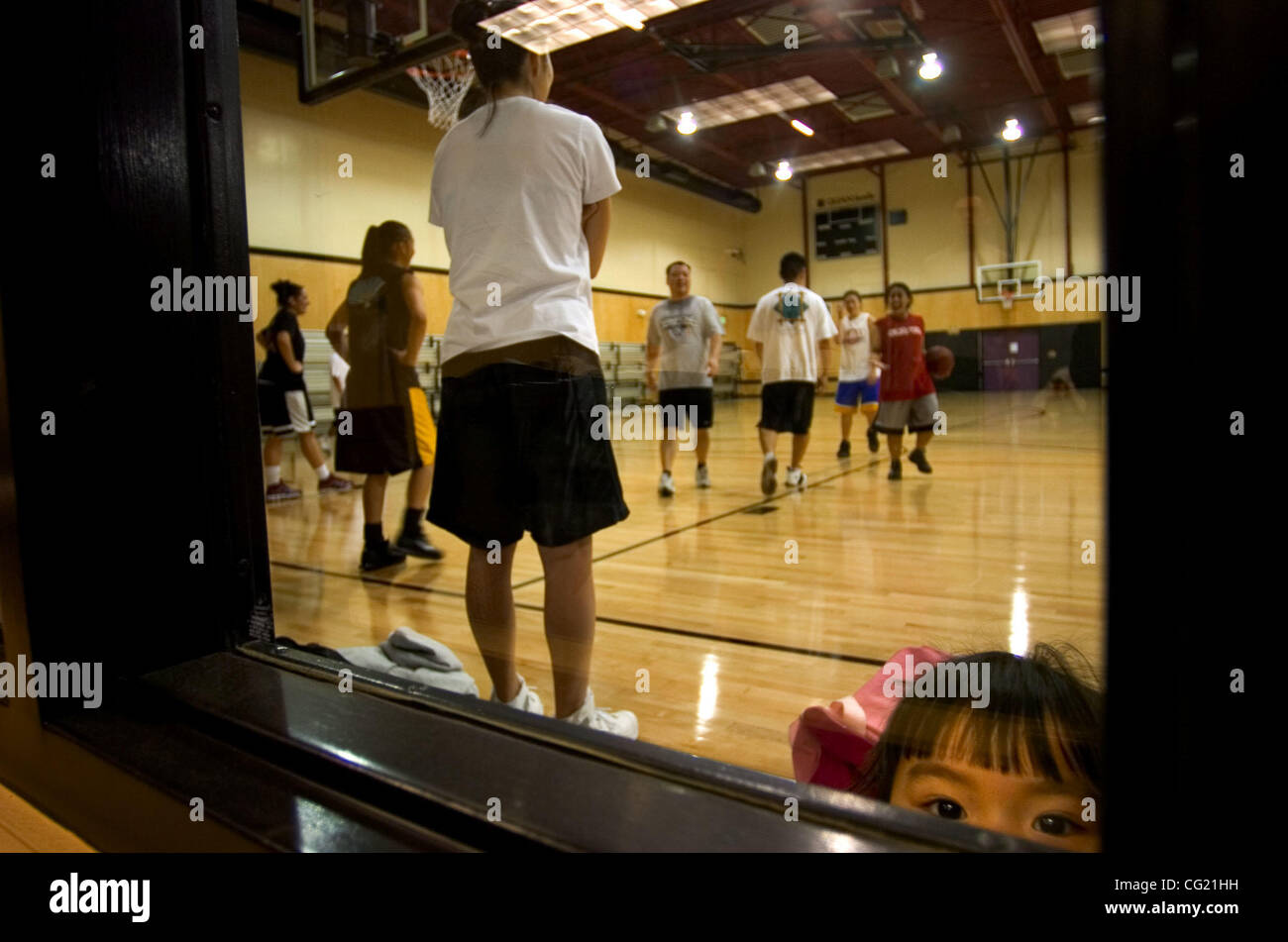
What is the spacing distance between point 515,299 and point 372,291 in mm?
1799

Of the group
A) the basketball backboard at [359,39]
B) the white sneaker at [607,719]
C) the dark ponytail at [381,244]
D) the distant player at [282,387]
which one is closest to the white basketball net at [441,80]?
the basketball backboard at [359,39]

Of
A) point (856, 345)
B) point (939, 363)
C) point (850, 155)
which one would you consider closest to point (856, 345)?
point (856, 345)

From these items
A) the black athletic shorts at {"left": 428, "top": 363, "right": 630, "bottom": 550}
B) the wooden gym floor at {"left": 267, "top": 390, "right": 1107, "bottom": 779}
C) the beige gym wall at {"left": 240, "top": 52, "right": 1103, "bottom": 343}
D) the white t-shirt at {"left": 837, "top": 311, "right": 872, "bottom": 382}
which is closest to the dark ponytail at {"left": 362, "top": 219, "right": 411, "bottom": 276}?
the beige gym wall at {"left": 240, "top": 52, "right": 1103, "bottom": 343}

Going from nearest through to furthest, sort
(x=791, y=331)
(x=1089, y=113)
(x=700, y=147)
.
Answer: (x=1089, y=113) < (x=700, y=147) < (x=791, y=331)

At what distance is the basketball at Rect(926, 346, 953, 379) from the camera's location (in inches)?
183

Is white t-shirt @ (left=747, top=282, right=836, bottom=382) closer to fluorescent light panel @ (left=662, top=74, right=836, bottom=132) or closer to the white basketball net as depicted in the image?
fluorescent light panel @ (left=662, top=74, right=836, bottom=132)

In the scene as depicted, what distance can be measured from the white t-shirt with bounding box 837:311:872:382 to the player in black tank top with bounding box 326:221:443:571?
98.8 inches

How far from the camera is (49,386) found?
86cm

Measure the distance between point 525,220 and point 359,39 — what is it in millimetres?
3138

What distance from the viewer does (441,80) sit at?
395 cm

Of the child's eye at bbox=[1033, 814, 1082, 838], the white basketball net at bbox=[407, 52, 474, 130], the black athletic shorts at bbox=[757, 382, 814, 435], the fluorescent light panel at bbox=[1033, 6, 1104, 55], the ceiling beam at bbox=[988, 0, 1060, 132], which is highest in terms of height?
the white basketball net at bbox=[407, 52, 474, 130]

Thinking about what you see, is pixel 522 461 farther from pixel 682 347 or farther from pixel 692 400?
pixel 692 400

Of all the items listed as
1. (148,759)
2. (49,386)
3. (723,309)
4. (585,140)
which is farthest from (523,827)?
(723,309)

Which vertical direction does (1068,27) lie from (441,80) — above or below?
below
